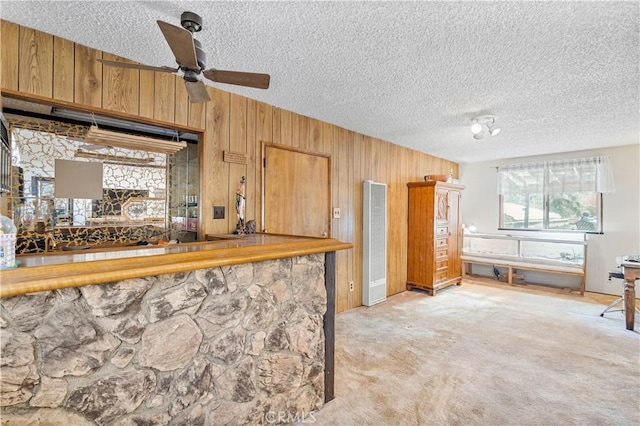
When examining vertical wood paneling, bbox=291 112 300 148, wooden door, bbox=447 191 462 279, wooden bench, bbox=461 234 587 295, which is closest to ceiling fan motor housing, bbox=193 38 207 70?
vertical wood paneling, bbox=291 112 300 148

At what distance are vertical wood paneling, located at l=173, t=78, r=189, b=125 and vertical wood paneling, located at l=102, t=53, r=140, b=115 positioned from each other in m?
0.28

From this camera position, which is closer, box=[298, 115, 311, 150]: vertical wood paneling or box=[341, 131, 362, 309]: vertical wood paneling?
box=[298, 115, 311, 150]: vertical wood paneling

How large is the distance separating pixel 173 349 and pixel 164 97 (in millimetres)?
1943

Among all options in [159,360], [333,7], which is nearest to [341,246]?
[159,360]

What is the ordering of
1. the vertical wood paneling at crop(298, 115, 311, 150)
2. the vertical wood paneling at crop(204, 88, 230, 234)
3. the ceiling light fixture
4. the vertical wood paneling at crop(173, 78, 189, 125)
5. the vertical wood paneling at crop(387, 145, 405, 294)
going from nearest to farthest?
the vertical wood paneling at crop(173, 78, 189, 125) < the vertical wood paneling at crop(204, 88, 230, 234) < the ceiling light fixture < the vertical wood paneling at crop(298, 115, 311, 150) < the vertical wood paneling at crop(387, 145, 405, 294)

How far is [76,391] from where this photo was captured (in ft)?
3.90

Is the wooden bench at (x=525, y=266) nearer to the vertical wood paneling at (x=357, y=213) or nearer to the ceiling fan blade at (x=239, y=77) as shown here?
the vertical wood paneling at (x=357, y=213)

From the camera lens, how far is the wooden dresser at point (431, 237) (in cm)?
477

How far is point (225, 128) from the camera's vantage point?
2.84m

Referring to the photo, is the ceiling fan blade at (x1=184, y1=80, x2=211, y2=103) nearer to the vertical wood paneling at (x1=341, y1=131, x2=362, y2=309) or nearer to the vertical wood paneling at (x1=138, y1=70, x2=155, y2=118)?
the vertical wood paneling at (x1=138, y1=70, x2=155, y2=118)

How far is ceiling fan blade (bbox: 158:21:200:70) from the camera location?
1328 millimetres

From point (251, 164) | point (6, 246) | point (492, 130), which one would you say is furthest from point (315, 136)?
point (6, 246)

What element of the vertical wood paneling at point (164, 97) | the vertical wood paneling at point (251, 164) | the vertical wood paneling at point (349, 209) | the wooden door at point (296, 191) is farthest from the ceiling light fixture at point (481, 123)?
the vertical wood paneling at point (164, 97)

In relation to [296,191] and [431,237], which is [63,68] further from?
[431,237]
